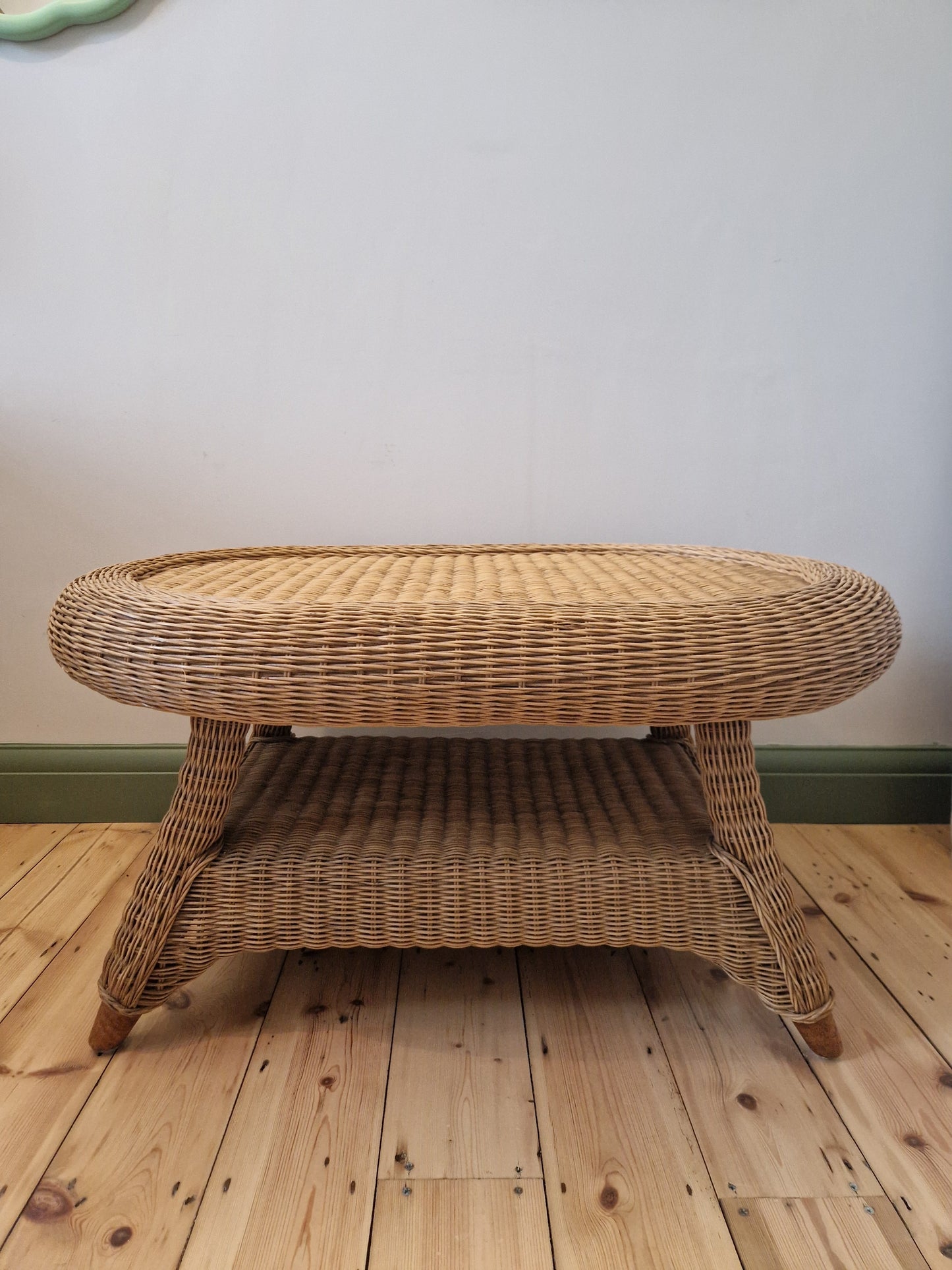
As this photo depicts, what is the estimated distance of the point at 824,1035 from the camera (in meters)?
0.80

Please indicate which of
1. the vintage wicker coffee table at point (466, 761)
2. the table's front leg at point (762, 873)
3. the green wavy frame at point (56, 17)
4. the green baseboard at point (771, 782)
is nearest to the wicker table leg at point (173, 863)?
the vintage wicker coffee table at point (466, 761)

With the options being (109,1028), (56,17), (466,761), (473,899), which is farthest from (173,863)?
(56,17)

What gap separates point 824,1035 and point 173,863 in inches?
24.4

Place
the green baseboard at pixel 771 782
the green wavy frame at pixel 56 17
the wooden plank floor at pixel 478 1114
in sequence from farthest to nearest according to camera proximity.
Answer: the green baseboard at pixel 771 782
the green wavy frame at pixel 56 17
the wooden plank floor at pixel 478 1114

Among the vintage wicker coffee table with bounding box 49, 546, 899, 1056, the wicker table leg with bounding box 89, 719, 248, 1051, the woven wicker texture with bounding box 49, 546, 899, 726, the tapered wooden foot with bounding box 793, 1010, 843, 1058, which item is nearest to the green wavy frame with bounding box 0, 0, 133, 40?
the vintage wicker coffee table with bounding box 49, 546, 899, 1056

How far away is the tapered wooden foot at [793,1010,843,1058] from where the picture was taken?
31.4 inches

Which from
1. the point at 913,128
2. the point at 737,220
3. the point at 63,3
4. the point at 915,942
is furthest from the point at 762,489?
the point at 63,3

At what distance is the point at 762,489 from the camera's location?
1267 mm

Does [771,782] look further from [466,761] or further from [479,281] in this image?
[479,281]

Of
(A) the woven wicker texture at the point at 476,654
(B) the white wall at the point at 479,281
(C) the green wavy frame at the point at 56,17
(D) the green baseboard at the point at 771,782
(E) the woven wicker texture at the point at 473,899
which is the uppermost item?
(C) the green wavy frame at the point at 56,17

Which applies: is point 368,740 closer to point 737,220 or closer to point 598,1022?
point 598,1022

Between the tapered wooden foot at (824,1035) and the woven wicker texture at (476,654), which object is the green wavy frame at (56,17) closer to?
the woven wicker texture at (476,654)

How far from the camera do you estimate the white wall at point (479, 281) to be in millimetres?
1172

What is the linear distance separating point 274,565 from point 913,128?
3.45 feet
